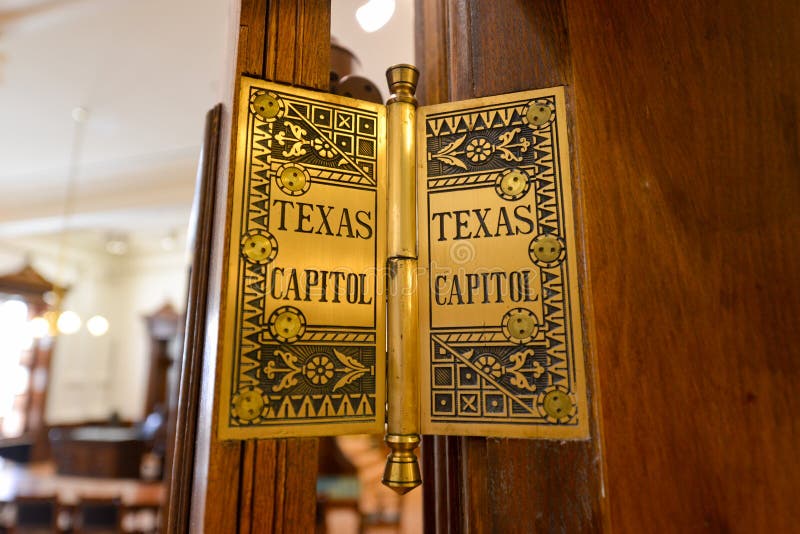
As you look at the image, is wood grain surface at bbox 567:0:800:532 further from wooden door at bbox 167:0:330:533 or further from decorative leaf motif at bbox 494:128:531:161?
wooden door at bbox 167:0:330:533

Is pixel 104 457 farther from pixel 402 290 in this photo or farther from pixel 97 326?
pixel 97 326

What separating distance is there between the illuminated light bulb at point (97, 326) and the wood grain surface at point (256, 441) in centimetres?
639

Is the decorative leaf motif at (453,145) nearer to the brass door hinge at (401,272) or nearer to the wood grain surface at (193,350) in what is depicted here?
the brass door hinge at (401,272)

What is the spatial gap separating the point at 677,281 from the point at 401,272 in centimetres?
20

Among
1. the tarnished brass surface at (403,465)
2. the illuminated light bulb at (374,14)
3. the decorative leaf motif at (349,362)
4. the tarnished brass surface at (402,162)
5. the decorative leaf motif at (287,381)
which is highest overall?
the illuminated light bulb at (374,14)

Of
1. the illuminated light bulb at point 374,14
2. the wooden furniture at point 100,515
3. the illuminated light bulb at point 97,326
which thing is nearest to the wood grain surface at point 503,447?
Result: the illuminated light bulb at point 374,14

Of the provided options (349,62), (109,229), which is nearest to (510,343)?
(349,62)

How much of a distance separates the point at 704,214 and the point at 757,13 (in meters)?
0.16

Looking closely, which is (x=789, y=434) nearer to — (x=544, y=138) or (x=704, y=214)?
(x=704, y=214)

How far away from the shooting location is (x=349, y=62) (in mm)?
708

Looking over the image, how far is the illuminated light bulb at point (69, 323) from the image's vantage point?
5300 mm

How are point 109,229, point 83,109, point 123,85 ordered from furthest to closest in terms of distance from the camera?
point 109,229 → point 83,109 → point 123,85

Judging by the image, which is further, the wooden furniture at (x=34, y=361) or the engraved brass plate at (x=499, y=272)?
the wooden furniture at (x=34, y=361)

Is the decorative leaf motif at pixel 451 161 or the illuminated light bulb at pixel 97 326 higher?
the illuminated light bulb at pixel 97 326
